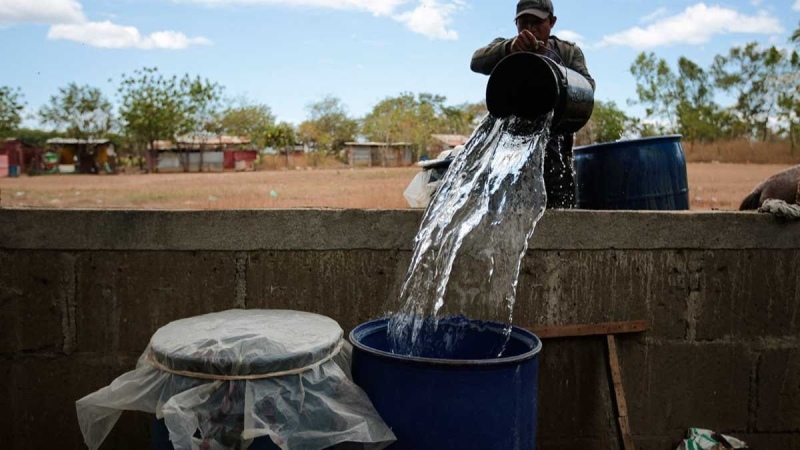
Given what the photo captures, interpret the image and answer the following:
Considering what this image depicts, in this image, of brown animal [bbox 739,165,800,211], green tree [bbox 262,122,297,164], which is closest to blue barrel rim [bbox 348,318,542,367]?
brown animal [bbox 739,165,800,211]

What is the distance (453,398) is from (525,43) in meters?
1.88

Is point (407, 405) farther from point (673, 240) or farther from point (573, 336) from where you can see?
point (673, 240)

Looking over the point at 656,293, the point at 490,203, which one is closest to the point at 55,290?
the point at 490,203

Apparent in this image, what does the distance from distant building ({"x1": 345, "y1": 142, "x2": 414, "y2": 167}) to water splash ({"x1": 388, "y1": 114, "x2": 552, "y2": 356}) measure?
93.8ft

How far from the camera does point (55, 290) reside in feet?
10.2

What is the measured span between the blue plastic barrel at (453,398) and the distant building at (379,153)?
29.9 m

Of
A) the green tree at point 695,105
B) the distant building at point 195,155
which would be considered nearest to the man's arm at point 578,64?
the green tree at point 695,105

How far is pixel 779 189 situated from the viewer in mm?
4301

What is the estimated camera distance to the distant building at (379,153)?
34.1 meters

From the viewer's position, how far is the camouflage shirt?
3566mm

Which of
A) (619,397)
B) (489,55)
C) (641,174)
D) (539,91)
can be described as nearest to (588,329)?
(619,397)

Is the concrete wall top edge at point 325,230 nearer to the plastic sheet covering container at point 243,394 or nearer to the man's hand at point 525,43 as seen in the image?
the man's hand at point 525,43

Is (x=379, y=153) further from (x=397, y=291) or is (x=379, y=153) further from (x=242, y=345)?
(x=242, y=345)

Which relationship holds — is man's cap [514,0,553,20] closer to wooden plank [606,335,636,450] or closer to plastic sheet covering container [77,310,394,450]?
wooden plank [606,335,636,450]
